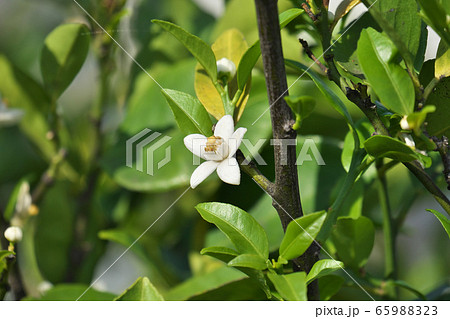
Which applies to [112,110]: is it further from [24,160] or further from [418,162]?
[418,162]

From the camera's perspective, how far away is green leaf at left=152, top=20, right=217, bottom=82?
1.37ft

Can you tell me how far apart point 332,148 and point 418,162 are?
0.17 metres

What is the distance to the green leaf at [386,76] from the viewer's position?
1.26 ft

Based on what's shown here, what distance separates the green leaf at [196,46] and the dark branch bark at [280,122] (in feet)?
0.27

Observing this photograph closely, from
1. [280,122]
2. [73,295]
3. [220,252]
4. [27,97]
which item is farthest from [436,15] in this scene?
[27,97]

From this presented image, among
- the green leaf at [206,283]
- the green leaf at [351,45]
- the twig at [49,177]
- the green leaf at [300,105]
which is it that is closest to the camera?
the green leaf at [300,105]

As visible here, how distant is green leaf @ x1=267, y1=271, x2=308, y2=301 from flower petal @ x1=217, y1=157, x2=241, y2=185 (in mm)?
79

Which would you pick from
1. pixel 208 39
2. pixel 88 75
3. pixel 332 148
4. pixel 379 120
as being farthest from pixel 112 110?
pixel 379 120

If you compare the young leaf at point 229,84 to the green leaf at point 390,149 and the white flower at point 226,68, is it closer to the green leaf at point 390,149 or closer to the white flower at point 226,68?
the white flower at point 226,68

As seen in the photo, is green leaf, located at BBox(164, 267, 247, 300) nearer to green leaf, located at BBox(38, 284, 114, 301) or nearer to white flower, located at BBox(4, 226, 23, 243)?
green leaf, located at BBox(38, 284, 114, 301)

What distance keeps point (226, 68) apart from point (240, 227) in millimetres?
152

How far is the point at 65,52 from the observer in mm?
652

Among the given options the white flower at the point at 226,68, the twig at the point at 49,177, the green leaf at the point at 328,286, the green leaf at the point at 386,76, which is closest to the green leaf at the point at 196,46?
the white flower at the point at 226,68

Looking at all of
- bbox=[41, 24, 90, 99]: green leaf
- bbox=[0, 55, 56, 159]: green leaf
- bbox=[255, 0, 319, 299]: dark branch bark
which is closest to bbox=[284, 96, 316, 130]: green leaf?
bbox=[255, 0, 319, 299]: dark branch bark
